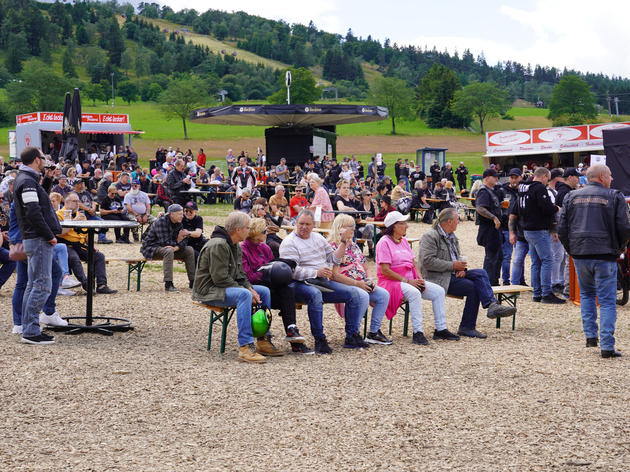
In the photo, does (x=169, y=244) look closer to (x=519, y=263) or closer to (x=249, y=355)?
(x=249, y=355)

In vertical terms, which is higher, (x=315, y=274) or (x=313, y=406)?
(x=315, y=274)

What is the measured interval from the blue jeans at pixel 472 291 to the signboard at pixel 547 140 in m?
33.4

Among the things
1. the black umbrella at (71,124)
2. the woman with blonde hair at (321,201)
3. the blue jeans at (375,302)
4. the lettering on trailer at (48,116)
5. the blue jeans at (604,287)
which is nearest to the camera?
the blue jeans at (604,287)

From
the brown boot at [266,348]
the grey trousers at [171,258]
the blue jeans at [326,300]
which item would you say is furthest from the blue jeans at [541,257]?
the grey trousers at [171,258]

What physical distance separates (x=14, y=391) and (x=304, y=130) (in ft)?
88.1

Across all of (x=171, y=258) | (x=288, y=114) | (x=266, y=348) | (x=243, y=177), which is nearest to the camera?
(x=266, y=348)

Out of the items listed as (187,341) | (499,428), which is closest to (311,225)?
(187,341)

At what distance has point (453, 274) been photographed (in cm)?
769

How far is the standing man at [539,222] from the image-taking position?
9445 mm

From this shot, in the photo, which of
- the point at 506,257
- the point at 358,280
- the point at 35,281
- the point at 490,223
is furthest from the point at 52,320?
the point at 506,257

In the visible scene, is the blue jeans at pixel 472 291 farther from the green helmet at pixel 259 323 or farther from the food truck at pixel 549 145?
the food truck at pixel 549 145

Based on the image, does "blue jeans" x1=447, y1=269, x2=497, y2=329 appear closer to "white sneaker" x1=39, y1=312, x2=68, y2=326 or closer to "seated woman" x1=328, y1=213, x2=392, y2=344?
"seated woman" x1=328, y1=213, x2=392, y2=344

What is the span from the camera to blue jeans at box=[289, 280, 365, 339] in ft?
22.3

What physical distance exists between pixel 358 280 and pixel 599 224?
2308 mm
